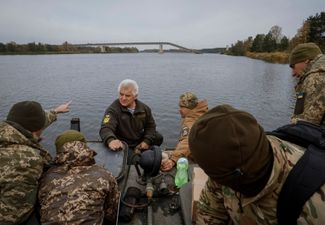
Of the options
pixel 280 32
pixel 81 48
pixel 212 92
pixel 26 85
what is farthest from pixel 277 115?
pixel 81 48

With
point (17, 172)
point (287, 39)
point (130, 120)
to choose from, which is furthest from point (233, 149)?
point (287, 39)

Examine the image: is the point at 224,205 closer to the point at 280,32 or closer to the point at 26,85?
the point at 26,85

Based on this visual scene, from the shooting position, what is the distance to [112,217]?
2824 millimetres

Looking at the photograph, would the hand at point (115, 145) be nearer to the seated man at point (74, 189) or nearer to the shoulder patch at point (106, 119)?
the shoulder patch at point (106, 119)

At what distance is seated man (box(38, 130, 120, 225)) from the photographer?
2.29m

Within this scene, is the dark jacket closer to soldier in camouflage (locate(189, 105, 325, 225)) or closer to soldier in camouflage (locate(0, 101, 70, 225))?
soldier in camouflage (locate(0, 101, 70, 225))

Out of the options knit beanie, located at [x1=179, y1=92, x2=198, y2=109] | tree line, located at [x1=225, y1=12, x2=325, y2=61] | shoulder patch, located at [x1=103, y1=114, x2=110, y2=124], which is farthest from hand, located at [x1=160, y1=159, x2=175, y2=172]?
tree line, located at [x1=225, y1=12, x2=325, y2=61]

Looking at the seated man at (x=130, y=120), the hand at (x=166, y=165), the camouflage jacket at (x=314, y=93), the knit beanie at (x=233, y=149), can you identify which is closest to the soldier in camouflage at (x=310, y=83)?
the camouflage jacket at (x=314, y=93)

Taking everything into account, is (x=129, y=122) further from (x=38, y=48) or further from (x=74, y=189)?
(x=38, y=48)

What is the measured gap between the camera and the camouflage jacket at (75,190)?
2.28 metres

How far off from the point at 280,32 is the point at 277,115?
261 feet

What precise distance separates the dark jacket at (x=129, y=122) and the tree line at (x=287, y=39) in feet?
162

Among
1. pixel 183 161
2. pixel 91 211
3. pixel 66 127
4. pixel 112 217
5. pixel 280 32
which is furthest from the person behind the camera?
pixel 280 32

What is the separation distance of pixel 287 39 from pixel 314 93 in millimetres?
70372
